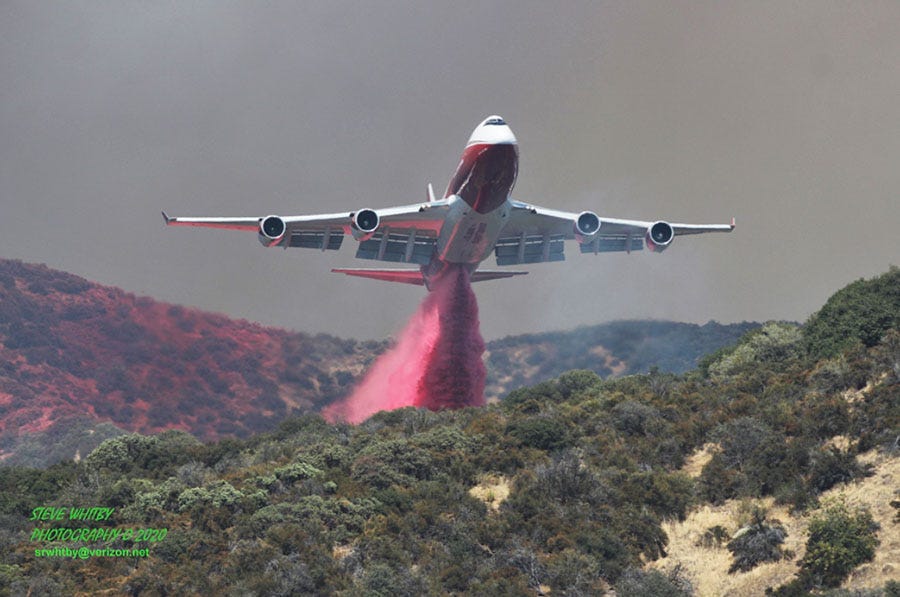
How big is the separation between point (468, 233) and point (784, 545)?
23123 mm

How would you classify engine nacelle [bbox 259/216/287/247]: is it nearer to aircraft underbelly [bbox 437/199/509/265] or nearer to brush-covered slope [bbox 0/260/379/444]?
aircraft underbelly [bbox 437/199/509/265]

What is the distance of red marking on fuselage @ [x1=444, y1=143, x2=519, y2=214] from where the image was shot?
155ft

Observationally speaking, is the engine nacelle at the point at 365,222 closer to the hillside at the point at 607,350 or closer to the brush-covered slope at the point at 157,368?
the brush-covered slope at the point at 157,368

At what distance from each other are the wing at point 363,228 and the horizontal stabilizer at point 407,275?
5.69 ft

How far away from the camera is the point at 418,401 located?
2299 inches

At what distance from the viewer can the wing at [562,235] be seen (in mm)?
52781

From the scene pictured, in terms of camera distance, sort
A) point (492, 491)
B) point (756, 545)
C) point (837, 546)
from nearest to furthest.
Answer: point (837, 546) < point (756, 545) < point (492, 491)

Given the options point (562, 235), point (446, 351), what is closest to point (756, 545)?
point (562, 235)

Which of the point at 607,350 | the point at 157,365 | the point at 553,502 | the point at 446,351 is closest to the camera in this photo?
the point at 553,502

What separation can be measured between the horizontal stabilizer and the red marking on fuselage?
6.80m

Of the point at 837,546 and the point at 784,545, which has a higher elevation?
the point at 837,546

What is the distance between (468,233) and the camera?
51906 mm

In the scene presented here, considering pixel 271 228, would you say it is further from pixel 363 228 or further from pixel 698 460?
pixel 698 460

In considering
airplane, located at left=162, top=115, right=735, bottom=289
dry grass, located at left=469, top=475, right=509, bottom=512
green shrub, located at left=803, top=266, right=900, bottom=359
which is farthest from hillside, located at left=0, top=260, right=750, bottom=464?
dry grass, located at left=469, top=475, right=509, bottom=512
